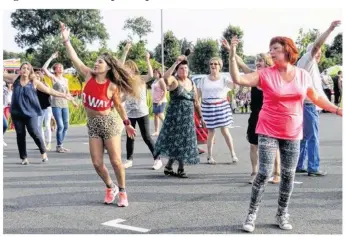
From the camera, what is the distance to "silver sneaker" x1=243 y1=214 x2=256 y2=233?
4.29m

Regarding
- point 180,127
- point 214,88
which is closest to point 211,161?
point 214,88

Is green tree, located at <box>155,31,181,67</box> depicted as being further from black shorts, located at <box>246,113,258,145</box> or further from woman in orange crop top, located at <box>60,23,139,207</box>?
woman in orange crop top, located at <box>60,23,139,207</box>

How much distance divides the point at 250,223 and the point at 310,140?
2839 millimetres

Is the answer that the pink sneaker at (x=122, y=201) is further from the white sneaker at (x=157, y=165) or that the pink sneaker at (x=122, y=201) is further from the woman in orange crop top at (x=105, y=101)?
the white sneaker at (x=157, y=165)

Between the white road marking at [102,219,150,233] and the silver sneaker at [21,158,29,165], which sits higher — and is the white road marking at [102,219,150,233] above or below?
above

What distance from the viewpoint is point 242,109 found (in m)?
20.7

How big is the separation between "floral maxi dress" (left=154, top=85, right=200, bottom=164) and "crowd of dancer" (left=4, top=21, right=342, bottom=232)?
1cm

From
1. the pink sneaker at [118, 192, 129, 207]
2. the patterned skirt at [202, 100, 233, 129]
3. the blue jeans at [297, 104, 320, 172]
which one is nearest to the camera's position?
the pink sneaker at [118, 192, 129, 207]

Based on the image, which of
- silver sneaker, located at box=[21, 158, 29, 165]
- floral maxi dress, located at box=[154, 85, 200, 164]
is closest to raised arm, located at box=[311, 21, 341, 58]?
floral maxi dress, located at box=[154, 85, 200, 164]

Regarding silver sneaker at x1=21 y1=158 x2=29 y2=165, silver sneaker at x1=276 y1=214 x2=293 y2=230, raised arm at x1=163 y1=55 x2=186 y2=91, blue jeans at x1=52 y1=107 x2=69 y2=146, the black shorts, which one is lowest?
silver sneaker at x1=21 y1=158 x2=29 y2=165

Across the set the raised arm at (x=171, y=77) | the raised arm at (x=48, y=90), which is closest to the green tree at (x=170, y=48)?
the raised arm at (x=48, y=90)

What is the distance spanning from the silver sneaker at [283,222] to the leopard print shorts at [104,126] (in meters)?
1.87

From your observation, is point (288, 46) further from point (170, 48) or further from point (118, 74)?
point (170, 48)

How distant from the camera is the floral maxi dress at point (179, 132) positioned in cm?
664
